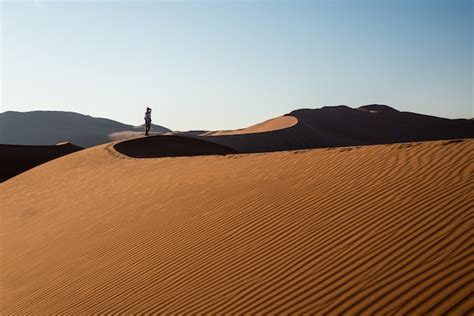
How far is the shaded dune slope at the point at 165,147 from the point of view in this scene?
22267 millimetres

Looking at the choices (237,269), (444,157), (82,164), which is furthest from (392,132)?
(237,269)

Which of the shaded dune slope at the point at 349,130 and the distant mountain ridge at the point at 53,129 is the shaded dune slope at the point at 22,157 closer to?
the shaded dune slope at the point at 349,130

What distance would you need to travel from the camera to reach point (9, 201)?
15.5 metres

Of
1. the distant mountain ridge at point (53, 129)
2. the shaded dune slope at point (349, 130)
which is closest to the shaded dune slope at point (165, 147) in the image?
the shaded dune slope at point (349, 130)

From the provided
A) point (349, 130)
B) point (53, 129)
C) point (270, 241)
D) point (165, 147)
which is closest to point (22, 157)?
point (165, 147)

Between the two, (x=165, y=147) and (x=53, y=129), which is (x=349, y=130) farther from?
(x=53, y=129)

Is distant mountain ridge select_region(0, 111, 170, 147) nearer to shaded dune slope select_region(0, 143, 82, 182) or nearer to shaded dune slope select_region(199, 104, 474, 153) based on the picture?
shaded dune slope select_region(199, 104, 474, 153)

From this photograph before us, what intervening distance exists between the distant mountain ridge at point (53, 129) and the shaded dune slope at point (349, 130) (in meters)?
38.9

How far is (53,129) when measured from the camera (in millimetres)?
102500

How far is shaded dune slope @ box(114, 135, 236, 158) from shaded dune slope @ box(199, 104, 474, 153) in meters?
9.34

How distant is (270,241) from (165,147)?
19.4 metres

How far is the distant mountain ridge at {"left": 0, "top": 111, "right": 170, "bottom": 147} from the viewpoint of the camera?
88.0 metres

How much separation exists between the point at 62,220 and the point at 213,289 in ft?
22.6

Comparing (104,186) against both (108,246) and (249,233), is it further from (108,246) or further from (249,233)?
(249,233)
